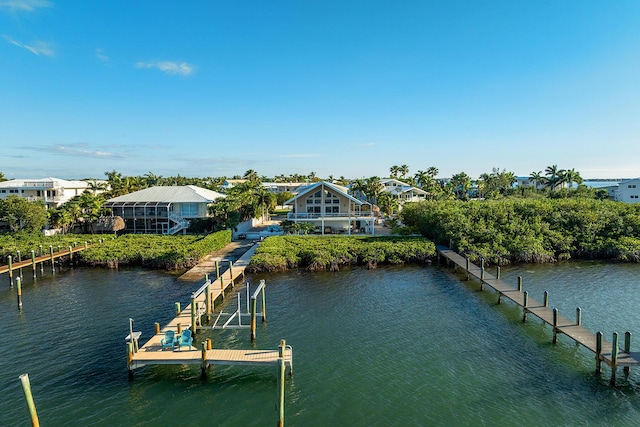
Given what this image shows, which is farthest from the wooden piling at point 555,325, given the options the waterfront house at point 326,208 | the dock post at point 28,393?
the waterfront house at point 326,208

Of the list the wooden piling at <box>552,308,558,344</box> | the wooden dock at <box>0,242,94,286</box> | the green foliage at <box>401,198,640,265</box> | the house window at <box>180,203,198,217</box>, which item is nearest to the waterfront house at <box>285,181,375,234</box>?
the green foliage at <box>401,198,640,265</box>

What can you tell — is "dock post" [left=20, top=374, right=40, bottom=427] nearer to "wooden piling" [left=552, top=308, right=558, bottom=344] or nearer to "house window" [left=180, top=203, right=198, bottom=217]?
Answer: "wooden piling" [left=552, top=308, right=558, bottom=344]

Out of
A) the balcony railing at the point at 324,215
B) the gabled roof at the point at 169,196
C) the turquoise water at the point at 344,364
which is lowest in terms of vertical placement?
the turquoise water at the point at 344,364

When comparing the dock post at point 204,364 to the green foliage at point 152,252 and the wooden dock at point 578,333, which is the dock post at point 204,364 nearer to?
the wooden dock at point 578,333

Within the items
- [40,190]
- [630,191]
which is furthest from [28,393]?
[630,191]

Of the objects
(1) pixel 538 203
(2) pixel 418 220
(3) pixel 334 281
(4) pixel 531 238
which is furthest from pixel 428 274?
(1) pixel 538 203
